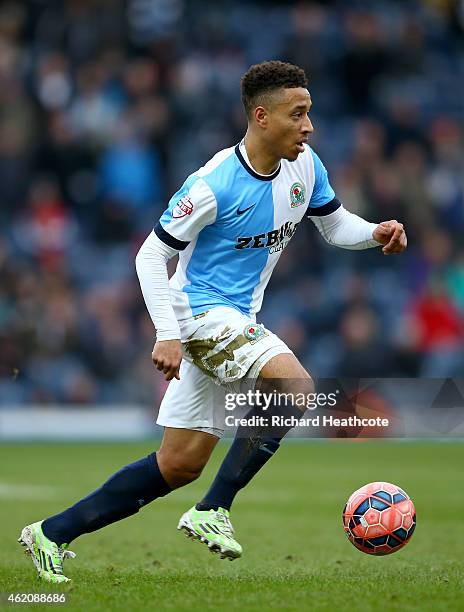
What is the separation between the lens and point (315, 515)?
369 inches

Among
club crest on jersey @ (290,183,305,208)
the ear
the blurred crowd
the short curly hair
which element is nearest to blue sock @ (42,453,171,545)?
club crest on jersey @ (290,183,305,208)

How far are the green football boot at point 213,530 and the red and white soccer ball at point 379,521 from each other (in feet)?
2.20

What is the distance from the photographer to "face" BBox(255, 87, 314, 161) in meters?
5.95

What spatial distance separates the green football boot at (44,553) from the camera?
582 centimetres

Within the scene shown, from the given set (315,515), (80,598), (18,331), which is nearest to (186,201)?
(80,598)

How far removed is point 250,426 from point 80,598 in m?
1.17

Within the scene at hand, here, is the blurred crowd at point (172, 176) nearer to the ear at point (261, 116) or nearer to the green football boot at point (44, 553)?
the green football boot at point (44, 553)

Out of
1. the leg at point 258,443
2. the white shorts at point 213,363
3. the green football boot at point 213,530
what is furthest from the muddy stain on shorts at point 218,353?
the green football boot at point 213,530

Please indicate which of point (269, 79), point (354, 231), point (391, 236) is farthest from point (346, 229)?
point (269, 79)

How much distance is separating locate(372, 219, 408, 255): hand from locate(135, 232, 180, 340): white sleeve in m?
1.03

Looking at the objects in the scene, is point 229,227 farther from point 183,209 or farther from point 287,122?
point 287,122

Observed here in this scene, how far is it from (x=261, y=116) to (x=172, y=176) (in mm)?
10853

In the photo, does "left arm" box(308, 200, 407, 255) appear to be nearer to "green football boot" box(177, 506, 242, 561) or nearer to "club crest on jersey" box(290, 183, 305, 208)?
"club crest on jersey" box(290, 183, 305, 208)

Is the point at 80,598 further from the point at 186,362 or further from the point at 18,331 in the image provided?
the point at 18,331
